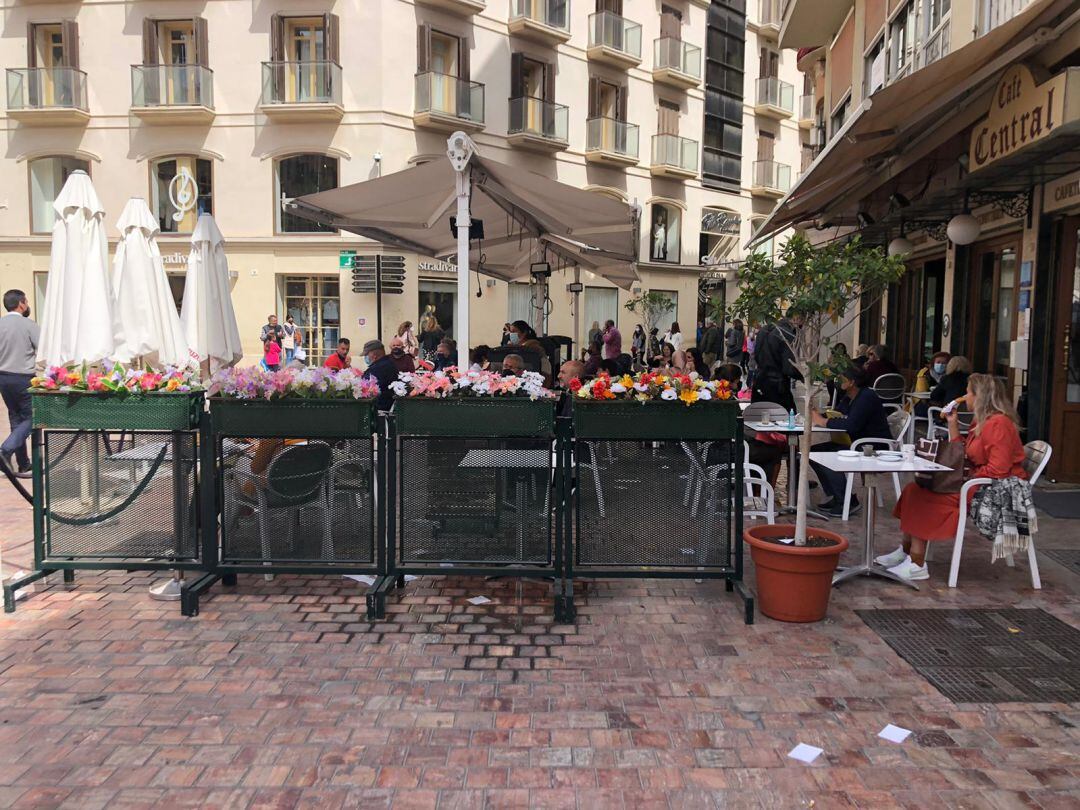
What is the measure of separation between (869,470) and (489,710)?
263 cm

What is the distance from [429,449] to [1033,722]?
3.04m

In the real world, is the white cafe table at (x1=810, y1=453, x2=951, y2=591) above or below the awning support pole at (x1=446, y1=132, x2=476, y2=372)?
below

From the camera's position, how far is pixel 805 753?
3033mm

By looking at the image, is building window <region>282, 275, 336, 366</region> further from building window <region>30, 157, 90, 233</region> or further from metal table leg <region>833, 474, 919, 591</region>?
metal table leg <region>833, 474, 919, 591</region>

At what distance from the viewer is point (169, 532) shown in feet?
14.9

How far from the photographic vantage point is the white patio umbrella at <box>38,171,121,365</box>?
18.0ft

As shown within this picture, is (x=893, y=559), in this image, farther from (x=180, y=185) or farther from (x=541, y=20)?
(x=541, y=20)

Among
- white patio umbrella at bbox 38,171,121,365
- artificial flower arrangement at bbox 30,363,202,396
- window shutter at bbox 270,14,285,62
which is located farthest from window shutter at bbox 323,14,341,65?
artificial flower arrangement at bbox 30,363,202,396

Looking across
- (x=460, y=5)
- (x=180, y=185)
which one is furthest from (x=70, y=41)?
(x=460, y=5)

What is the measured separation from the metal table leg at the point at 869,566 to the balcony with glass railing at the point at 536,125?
19274 millimetres

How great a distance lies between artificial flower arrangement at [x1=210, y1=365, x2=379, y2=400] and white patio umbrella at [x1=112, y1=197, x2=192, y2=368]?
171 centimetres

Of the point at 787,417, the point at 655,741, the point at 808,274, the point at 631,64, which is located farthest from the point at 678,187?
the point at 655,741

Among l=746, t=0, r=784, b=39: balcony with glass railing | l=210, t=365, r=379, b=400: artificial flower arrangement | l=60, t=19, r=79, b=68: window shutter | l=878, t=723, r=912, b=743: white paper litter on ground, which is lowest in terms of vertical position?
l=878, t=723, r=912, b=743: white paper litter on ground

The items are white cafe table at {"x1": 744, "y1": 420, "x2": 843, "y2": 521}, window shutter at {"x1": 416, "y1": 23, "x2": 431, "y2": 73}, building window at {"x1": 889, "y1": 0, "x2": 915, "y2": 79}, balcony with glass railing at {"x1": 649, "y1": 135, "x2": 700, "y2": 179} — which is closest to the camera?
white cafe table at {"x1": 744, "y1": 420, "x2": 843, "y2": 521}
